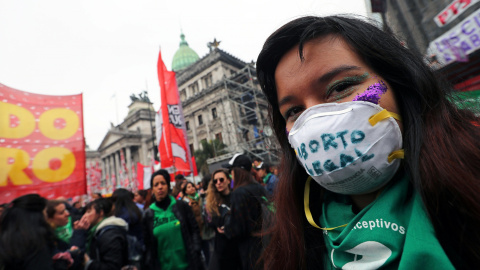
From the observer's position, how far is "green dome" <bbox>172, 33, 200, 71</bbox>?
39.3m

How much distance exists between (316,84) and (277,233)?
677mm

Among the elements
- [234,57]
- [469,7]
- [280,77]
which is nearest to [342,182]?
[280,77]

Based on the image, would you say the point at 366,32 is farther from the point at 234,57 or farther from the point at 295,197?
the point at 234,57

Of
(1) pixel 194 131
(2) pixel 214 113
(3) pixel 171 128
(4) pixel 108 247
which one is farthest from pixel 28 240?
(1) pixel 194 131

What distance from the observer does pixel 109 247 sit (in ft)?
9.40

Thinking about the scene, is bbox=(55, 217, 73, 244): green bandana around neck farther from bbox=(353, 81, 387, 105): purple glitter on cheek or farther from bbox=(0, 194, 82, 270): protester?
bbox=(353, 81, 387, 105): purple glitter on cheek

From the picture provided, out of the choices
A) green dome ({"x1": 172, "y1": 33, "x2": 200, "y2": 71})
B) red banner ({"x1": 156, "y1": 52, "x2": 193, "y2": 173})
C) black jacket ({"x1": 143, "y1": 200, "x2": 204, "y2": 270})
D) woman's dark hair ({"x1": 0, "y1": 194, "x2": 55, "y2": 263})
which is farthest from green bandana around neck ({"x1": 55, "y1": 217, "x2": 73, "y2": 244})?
green dome ({"x1": 172, "y1": 33, "x2": 200, "y2": 71})

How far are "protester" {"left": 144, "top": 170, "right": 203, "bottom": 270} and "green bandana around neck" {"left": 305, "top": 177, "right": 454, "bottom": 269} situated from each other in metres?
3.13

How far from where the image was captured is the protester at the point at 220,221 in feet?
7.88

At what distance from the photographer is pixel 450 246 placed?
0.68 metres

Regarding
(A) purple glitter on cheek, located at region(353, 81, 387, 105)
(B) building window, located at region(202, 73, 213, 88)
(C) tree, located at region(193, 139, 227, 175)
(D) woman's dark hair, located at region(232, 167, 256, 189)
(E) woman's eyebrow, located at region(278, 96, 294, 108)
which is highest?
(B) building window, located at region(202, 73, 213, 88)

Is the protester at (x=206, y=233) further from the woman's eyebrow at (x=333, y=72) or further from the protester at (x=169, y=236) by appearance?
the woman's eyebrow at (x=333, y=72)

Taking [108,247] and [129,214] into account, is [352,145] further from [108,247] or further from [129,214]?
[129,214]

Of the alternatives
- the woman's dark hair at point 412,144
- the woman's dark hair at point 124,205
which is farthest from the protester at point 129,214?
the woman's dark hair at point 412,144
